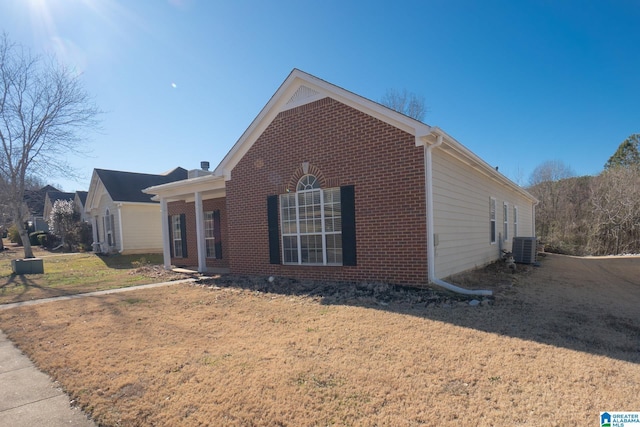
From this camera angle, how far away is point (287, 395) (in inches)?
127

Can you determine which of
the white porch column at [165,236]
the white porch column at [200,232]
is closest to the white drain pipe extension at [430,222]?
the white porch column at [200,232]

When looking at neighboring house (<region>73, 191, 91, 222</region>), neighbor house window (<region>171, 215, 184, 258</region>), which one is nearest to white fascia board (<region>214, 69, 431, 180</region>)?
neighbor house window (<region>171, 215, 184, 258</region>)

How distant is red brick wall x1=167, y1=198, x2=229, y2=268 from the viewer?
12719 millimetres

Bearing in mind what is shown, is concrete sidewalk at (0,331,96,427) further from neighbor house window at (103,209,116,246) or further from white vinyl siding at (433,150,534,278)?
neighbor house window at (103,209,116,246)

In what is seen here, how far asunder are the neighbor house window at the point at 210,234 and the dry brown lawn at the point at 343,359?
19.7ft

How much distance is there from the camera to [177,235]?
14.9 m

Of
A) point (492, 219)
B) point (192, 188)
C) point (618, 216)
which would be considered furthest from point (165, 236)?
point (618, 216)

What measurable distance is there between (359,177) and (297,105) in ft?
9.00

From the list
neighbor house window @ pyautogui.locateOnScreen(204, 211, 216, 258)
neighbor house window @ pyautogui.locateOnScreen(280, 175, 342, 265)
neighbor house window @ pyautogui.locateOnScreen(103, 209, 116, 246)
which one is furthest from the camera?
neighbor house window @ pyautogui.locateOnScreen(103, 209, 116, 246)

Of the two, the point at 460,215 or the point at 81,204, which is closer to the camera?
the point at 460,215

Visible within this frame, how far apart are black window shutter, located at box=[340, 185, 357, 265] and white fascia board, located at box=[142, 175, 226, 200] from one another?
476 centimetres

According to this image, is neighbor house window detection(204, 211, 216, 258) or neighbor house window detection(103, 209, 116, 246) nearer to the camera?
neighbor house window detection(204, 211, 216, 258)

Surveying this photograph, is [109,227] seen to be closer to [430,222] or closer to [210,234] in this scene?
[210,234]

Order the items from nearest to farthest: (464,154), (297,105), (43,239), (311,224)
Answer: (464,154) < (311,224) < (297,105) < (43,239)
